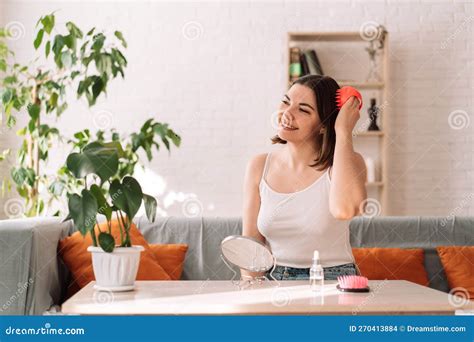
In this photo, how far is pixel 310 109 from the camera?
6.39 feet

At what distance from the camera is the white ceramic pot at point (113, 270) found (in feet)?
4.97

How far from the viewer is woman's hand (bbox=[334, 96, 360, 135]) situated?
1843mm

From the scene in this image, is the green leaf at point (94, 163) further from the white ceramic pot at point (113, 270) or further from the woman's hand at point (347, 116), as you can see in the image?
the woman's hand at point (347, 116)

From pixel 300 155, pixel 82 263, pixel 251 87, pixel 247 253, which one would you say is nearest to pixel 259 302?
pixel 247 253

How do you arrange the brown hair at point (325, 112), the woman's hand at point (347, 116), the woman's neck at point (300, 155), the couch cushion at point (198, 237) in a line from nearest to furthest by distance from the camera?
the woman's hand at point (347, 116) < the brown hair at point (325, 112) < the woman's neck at point (300, 155) < the couch cushion at point (198, 237)

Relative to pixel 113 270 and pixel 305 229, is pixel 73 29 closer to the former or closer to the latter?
pixel 305 229

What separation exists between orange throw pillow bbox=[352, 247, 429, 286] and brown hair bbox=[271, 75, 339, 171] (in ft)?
3.91

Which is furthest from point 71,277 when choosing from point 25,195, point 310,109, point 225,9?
point 225,9

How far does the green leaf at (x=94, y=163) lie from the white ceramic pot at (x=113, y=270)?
0.19 meters

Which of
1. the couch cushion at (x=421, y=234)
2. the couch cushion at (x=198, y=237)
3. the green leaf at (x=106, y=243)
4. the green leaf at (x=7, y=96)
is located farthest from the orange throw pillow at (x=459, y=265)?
the green leaf at (x=7, y=96)

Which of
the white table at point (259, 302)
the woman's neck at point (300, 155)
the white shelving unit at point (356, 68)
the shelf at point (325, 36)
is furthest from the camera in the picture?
the white shelving unit at point (356, 68)

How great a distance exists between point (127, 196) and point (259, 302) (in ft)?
1.64

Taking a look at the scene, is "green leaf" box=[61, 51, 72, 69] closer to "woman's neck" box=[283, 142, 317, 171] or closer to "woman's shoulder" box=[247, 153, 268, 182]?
"woman's shoulder" box=[247, 153, 268, 182]

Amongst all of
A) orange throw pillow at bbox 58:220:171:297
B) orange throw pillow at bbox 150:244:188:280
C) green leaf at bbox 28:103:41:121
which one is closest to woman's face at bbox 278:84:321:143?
orange throw pillow at bbox 58:220:171:297
